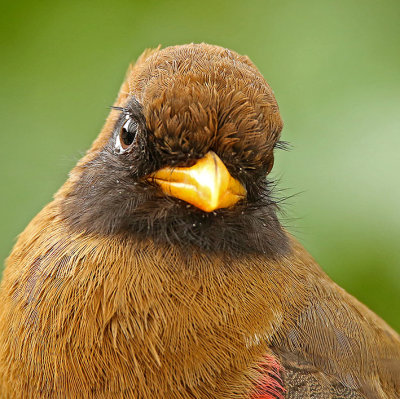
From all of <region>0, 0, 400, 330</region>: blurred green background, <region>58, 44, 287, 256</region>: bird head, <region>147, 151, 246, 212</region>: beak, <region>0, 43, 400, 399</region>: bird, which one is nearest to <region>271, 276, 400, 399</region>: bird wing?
<region>0, 43, 400, 399</region>: bird

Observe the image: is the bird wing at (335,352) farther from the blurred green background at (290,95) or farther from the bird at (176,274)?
the blurred green background at (290,95)

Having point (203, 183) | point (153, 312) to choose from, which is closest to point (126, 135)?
point (203, 183)

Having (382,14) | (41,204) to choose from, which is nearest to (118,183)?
(41,204)

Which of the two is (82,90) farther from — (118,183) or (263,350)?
(263,350)

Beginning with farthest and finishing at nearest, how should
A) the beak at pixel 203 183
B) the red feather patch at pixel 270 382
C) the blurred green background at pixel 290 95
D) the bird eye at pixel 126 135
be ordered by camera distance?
the blurred green background at pixel 290 95, the bird eye at pixel 126 135, the red feather patch at pixel 270 382, the beak at pixel 203 183

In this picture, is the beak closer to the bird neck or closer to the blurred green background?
the bird neck

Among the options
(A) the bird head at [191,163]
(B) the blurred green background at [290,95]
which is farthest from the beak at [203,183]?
(B) the blurred green background at [290,95]

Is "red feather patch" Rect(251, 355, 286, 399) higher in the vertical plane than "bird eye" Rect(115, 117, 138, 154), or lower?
lower
